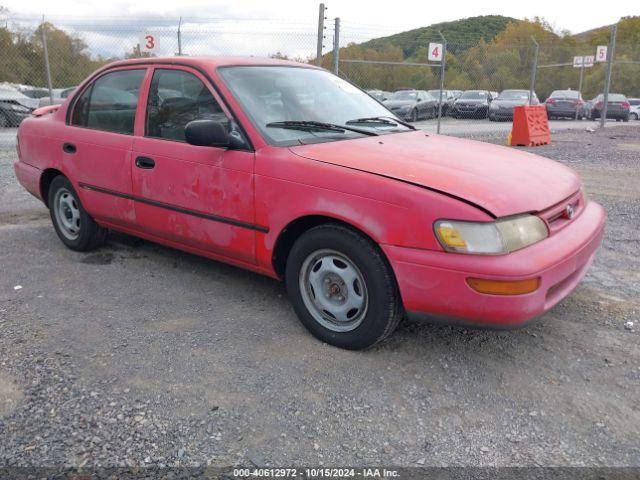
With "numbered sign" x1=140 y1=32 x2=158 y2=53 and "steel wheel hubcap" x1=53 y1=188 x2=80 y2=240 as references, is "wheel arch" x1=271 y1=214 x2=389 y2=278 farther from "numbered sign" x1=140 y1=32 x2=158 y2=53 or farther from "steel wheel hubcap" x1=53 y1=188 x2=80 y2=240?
"numbered sign" x1=140 y1=32 x2=158 y2=53

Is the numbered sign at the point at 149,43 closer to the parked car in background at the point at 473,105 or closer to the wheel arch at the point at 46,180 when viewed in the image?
the wheel arch at the point at 46,180

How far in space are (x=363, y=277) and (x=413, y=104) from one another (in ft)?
66.1

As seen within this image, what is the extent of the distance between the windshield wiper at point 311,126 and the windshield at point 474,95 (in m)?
22.1

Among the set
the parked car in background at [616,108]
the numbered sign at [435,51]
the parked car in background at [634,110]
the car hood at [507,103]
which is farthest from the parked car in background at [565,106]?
the numbered sign at [435,51]

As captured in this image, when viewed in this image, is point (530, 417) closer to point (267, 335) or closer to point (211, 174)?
point (267, 335)

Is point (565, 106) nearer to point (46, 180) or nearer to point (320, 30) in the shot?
point (320, 30)

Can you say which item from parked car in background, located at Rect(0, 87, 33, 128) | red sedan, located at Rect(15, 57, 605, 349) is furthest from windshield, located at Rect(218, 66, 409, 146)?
parked car in background, located at Rect(0, 87, 33, 128)

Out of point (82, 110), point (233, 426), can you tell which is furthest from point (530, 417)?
point (82, 110)

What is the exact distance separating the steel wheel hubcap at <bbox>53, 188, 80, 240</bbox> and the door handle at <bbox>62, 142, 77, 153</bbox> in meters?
0.37

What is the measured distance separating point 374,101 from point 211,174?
5.31 ft

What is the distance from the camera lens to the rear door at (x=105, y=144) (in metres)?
4.40

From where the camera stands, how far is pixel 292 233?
355 centimetres

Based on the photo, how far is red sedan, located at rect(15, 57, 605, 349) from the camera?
2.90 m

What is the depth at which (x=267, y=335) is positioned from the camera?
11.6 feet
